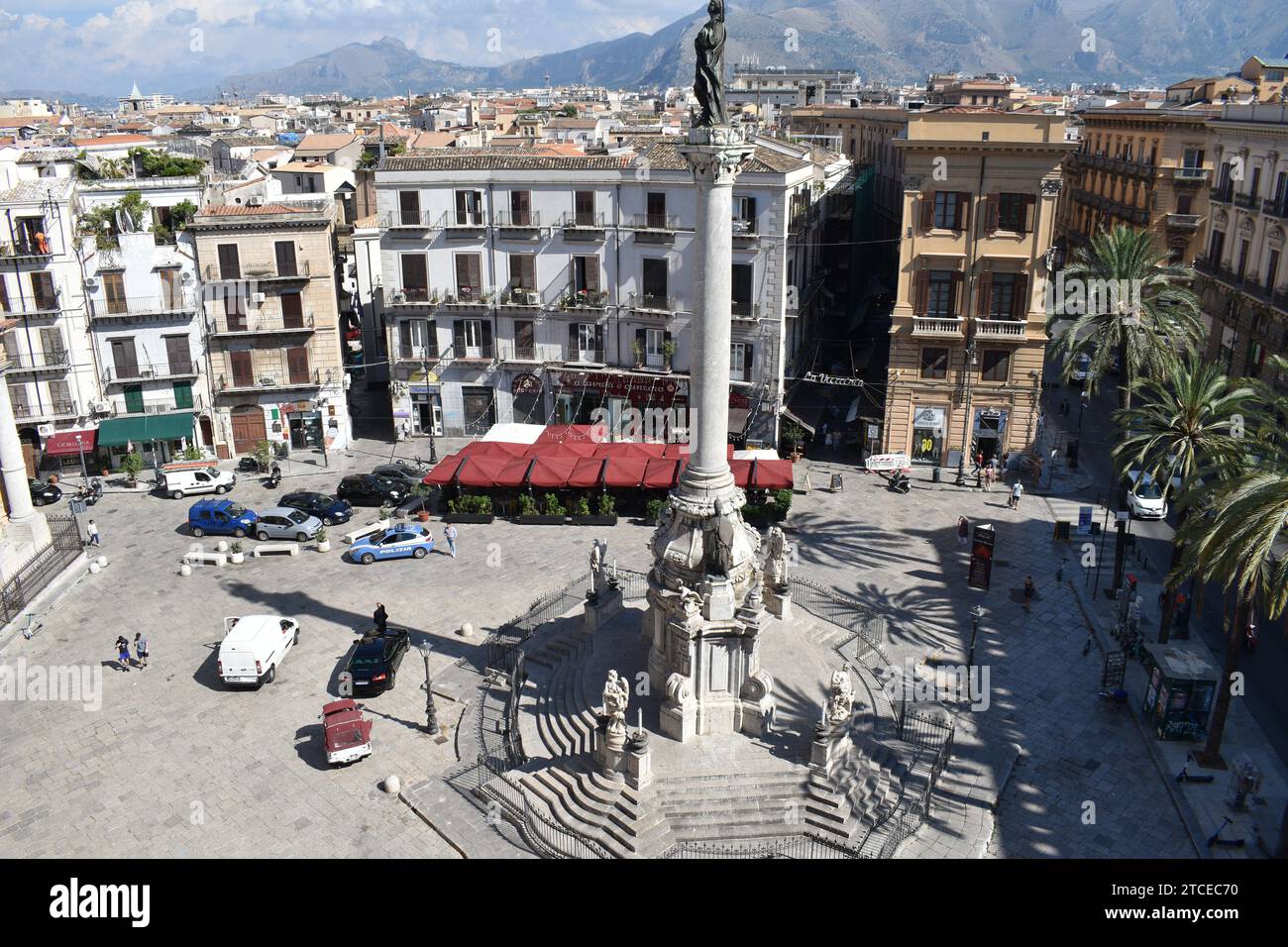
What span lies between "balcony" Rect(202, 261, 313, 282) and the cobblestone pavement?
12786 millimetres

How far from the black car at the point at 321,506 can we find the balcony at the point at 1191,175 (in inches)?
2194

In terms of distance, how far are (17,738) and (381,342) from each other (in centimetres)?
4494

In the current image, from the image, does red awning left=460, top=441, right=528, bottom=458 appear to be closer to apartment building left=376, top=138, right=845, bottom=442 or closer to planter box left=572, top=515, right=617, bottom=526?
planter box left=572, top=515, right=617, bottom=526

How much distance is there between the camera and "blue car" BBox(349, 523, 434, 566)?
40.1 m

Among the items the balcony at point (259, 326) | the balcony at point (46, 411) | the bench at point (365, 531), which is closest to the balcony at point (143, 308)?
the balcony at point (259, 326)

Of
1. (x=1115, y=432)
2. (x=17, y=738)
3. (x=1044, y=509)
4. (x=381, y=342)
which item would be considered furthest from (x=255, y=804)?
(x=381, y=342)

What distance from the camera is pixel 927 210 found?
154 ft

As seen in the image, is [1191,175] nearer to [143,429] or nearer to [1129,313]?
[1129,313]

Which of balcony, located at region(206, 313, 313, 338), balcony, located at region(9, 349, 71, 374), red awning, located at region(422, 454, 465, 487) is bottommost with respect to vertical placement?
red awning, located at region(422, 454, 465, 487)

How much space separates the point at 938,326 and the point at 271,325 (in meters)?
34.2

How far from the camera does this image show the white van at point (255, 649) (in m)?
30.2

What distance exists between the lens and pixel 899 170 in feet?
242

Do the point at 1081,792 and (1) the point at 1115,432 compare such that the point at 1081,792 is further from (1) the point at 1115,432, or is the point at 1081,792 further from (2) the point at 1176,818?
(1) the point at 1115,432

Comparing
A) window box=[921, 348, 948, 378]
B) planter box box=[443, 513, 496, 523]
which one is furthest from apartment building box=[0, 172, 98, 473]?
window box=[921, 348, 948, 378]
